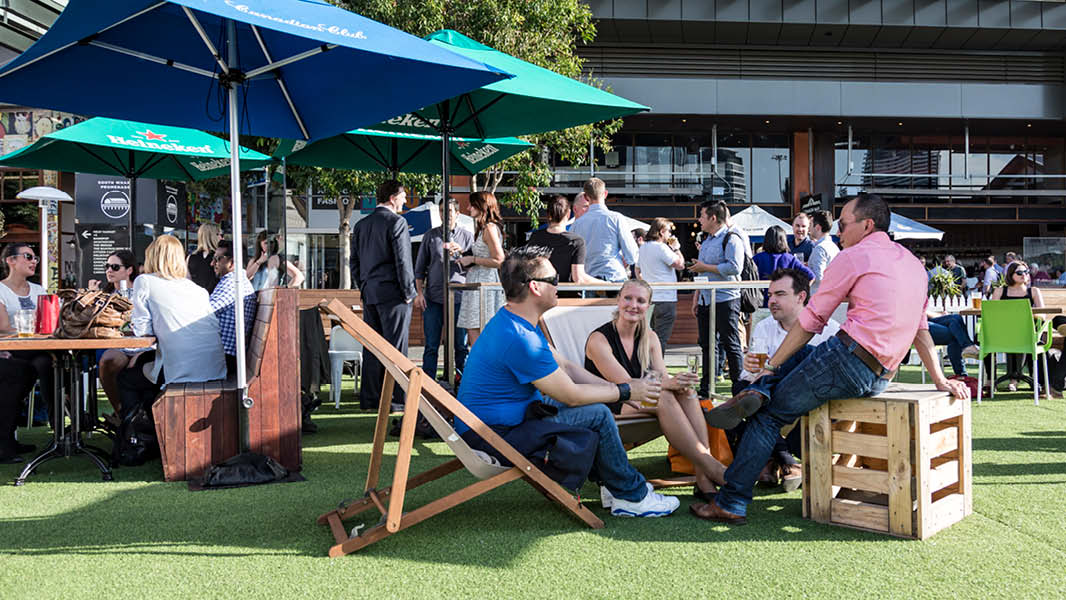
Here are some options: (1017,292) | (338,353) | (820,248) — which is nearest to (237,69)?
(338,353)

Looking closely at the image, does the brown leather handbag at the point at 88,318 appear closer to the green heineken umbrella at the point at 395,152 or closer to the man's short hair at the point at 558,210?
the man's short hair at the point at 558,210

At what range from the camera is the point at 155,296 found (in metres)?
5.24

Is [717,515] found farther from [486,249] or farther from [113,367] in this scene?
[113,367]

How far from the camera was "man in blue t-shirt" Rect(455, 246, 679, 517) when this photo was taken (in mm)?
3838

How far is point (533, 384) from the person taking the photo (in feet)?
12.8

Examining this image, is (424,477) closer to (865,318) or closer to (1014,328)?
(865,318)

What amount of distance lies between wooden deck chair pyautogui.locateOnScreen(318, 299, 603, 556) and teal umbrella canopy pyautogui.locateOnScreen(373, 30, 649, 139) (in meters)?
2.33

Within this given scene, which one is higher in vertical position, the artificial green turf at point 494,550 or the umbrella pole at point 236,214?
the umbrella pole at point 236,214

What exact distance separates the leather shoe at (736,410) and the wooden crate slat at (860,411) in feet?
1.15

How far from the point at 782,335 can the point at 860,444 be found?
4.54ft

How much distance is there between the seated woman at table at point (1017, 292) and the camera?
9312 millimetres

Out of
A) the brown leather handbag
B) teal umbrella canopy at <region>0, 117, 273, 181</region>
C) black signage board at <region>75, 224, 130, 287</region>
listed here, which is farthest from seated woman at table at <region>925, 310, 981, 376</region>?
black signage board at <region>75, 224, 130, 287</region>

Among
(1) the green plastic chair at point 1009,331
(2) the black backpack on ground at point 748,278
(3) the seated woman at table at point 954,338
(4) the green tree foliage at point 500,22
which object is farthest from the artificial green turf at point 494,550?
(4) the green tree foliage at point 500,22

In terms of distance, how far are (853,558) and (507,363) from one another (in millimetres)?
1678
